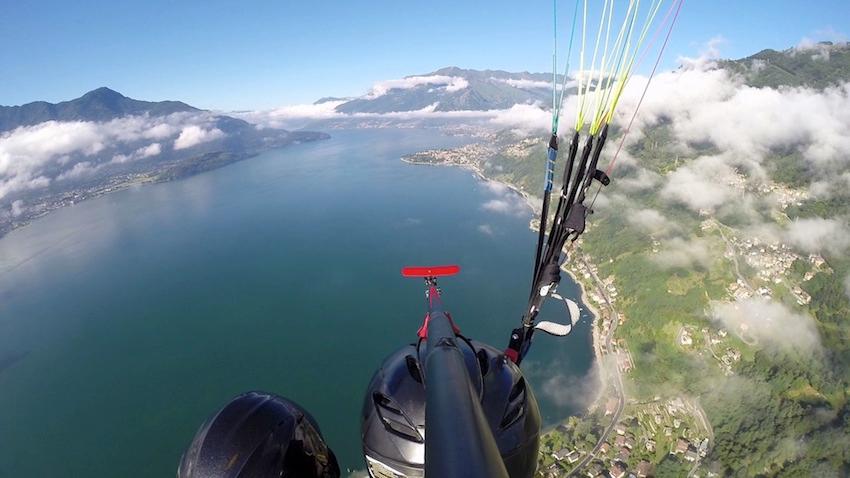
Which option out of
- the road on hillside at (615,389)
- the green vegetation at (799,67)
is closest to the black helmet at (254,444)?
the road on hillside at (615,389)

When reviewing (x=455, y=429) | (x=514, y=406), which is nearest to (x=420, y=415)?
(x=514, y=406)

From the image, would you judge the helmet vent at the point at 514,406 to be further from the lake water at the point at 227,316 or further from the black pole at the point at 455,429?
the lake water at the point at 227,316

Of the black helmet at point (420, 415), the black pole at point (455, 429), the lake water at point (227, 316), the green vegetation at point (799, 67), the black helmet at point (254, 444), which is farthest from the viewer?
the green vegetation at point (799, 67)

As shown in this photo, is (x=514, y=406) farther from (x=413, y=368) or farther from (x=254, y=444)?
(x=254, y=444)

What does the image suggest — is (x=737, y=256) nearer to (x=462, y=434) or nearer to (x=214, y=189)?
(x=462, y=434)

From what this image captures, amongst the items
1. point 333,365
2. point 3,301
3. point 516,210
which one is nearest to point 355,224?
point 516,210
